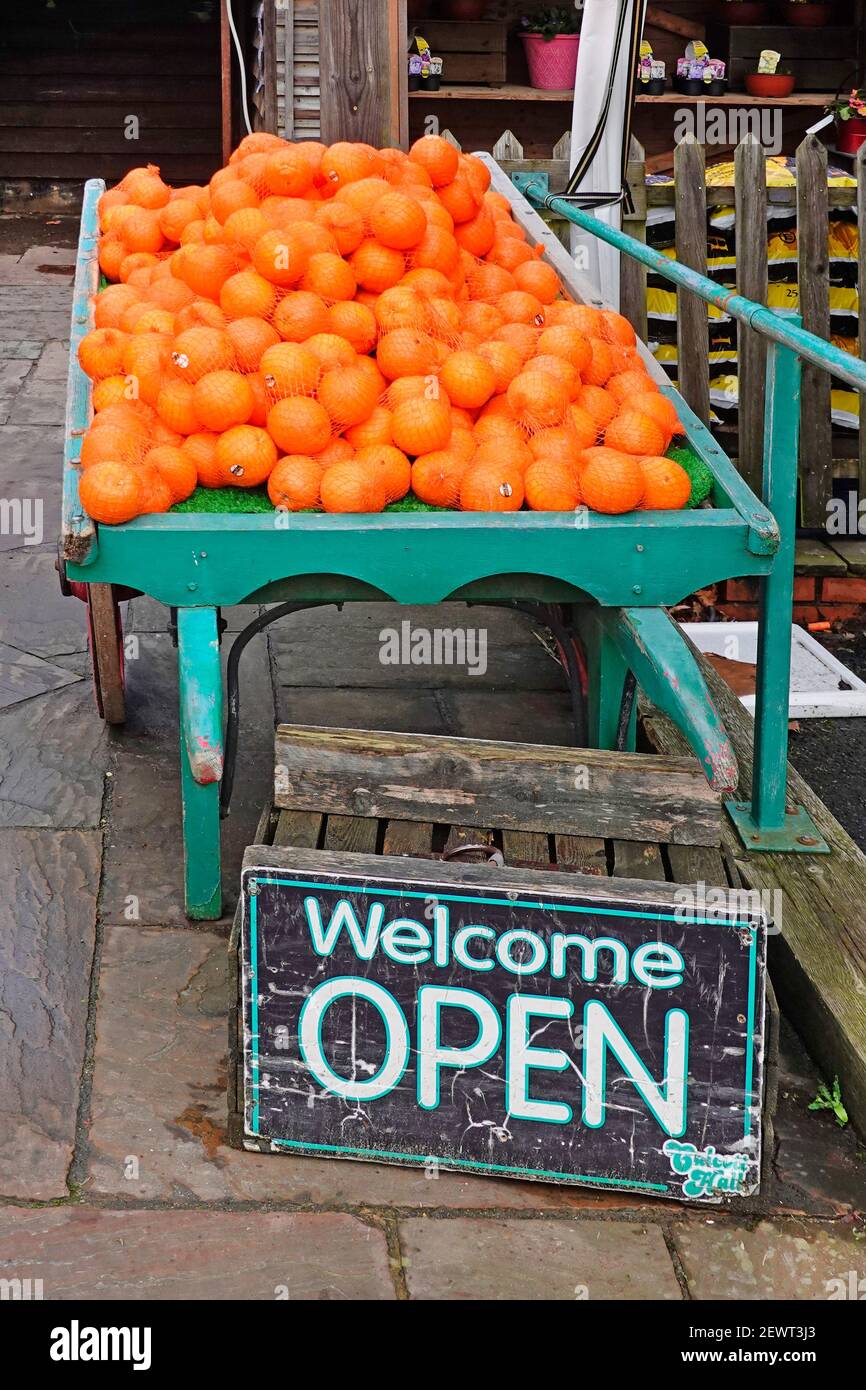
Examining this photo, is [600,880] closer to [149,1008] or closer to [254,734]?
[149,1008]

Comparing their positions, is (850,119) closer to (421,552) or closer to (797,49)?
(797,49)

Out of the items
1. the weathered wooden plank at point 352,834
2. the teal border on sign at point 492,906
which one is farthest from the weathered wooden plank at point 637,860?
the weathered wooden plank at point 352,834

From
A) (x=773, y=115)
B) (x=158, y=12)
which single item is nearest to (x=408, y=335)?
(x=773, y=115)

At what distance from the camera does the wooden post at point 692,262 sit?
5371 mm

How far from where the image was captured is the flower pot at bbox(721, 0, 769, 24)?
30.2 feet

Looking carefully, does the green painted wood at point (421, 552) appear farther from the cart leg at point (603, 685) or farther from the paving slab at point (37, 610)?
the paving slab at point (37, 610)

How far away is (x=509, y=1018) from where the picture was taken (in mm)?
2443

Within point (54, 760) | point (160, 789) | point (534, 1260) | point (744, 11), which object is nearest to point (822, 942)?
point (534, 1260)

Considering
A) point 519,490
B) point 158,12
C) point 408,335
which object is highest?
point 158,12

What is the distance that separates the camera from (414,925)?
8.02ft

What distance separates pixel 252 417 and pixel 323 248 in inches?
18.7

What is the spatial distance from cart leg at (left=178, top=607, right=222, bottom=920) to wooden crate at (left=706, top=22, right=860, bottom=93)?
7701 millimetres

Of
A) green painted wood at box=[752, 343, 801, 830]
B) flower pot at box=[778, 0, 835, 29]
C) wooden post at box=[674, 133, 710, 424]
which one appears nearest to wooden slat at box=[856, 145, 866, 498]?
wooden post at box=[674, 133, 710, 424]

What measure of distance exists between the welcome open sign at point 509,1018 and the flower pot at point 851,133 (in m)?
7.46
